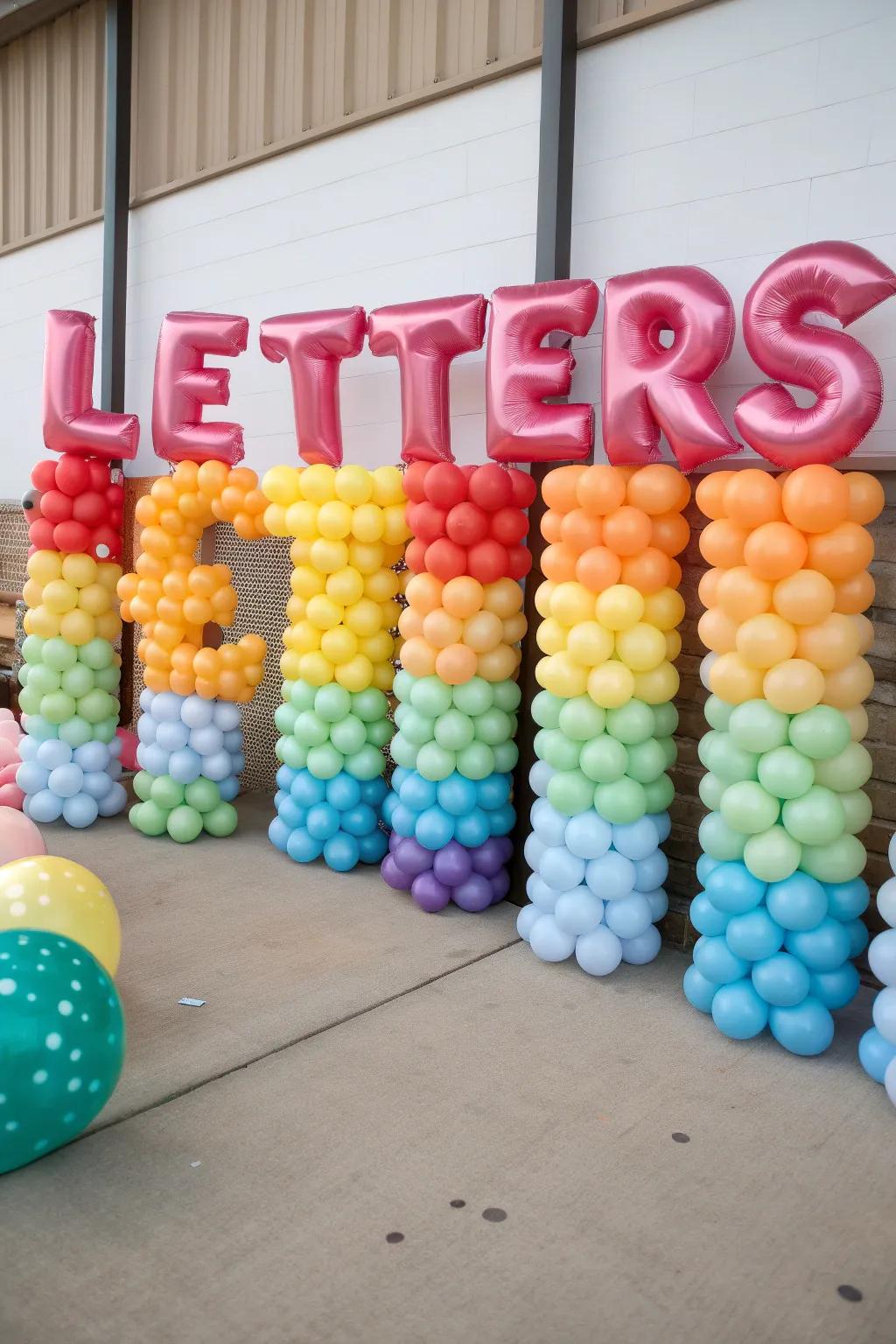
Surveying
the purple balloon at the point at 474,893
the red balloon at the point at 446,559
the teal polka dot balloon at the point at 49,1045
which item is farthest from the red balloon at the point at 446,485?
the teal polka dot balloon at the point at 49,1045

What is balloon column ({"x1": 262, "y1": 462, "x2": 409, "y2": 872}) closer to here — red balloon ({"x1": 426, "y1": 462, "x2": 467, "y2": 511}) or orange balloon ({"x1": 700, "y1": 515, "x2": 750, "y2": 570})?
red balloon ({"x1": 426, "y1": 462, "x2": 467, "y2": 511})

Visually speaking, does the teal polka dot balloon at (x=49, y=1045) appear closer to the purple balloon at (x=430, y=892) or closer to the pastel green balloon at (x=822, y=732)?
the purple balloon at (x=430, y=892)

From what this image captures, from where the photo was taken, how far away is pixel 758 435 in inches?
98.7

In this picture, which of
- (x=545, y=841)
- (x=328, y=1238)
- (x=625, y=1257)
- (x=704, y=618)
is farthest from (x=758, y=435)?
(x=328, y=1238)

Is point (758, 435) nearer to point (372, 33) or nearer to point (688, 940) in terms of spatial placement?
point (688, 940)

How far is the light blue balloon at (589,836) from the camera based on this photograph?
2832 mm

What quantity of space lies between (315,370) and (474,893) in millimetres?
1861

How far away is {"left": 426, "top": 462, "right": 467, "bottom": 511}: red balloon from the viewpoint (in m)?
3.15

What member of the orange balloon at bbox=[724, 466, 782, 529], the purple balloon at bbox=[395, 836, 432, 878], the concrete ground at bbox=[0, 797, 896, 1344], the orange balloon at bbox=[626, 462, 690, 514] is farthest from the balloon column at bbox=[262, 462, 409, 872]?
the orange balloon at bbox=[724, 466, 782, 529]

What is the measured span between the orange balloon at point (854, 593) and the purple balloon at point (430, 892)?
1.53 m

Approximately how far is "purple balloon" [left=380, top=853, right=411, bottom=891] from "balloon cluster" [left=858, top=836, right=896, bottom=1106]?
154cm

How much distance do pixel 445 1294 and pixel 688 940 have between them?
163cm

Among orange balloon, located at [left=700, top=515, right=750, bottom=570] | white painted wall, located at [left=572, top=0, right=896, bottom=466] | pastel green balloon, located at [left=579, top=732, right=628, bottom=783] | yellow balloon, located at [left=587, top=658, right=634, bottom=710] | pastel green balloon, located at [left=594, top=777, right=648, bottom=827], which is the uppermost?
white painted wall, located at [left=572, top=0, right=896, bottom=466]

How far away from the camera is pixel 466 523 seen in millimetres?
3143
